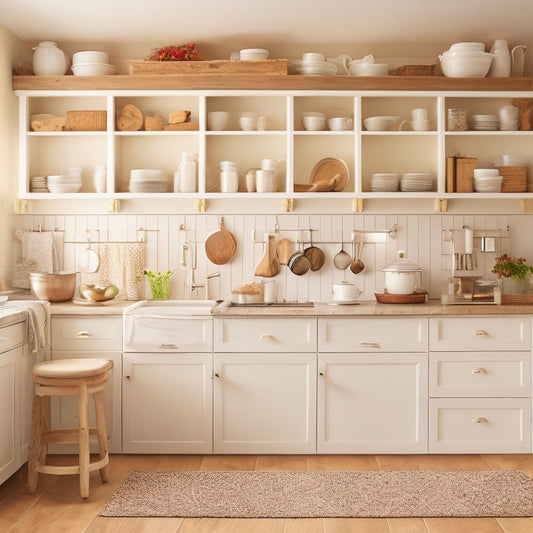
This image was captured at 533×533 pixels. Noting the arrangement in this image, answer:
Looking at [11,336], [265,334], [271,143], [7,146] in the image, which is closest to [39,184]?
[7,146]

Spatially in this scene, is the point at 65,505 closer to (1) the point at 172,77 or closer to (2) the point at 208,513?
(2) the point at 208,513

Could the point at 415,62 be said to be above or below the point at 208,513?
above

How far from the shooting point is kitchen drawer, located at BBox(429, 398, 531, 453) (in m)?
4.27

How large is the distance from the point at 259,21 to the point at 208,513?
282 centimetres

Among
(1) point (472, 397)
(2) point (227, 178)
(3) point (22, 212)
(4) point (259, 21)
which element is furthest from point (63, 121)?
(1) point (472, 397)

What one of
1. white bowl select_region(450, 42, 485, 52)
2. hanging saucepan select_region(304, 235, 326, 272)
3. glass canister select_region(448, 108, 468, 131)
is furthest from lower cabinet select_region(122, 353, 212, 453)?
white bowl select_region(450, 42, 485, 52)

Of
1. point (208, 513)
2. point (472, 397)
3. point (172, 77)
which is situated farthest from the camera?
point (172, 77)

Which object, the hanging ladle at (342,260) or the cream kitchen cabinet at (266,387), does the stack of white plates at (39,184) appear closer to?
the cream kitchen cabinet at (266,387)

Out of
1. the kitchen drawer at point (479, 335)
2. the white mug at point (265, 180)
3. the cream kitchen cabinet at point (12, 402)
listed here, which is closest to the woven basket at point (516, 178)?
the kitchen drawer at point (479, 335)

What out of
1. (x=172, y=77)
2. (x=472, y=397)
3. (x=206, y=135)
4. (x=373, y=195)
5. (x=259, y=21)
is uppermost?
(x=259, y=21)

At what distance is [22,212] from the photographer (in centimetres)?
479

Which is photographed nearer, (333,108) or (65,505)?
(65,505)

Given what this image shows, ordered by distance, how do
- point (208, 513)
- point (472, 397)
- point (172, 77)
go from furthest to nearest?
1. point (172, 77)
2. point (472, 397)
3. point (208, 513)

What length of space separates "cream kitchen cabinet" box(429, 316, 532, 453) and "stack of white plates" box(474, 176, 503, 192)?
35.5 inches
